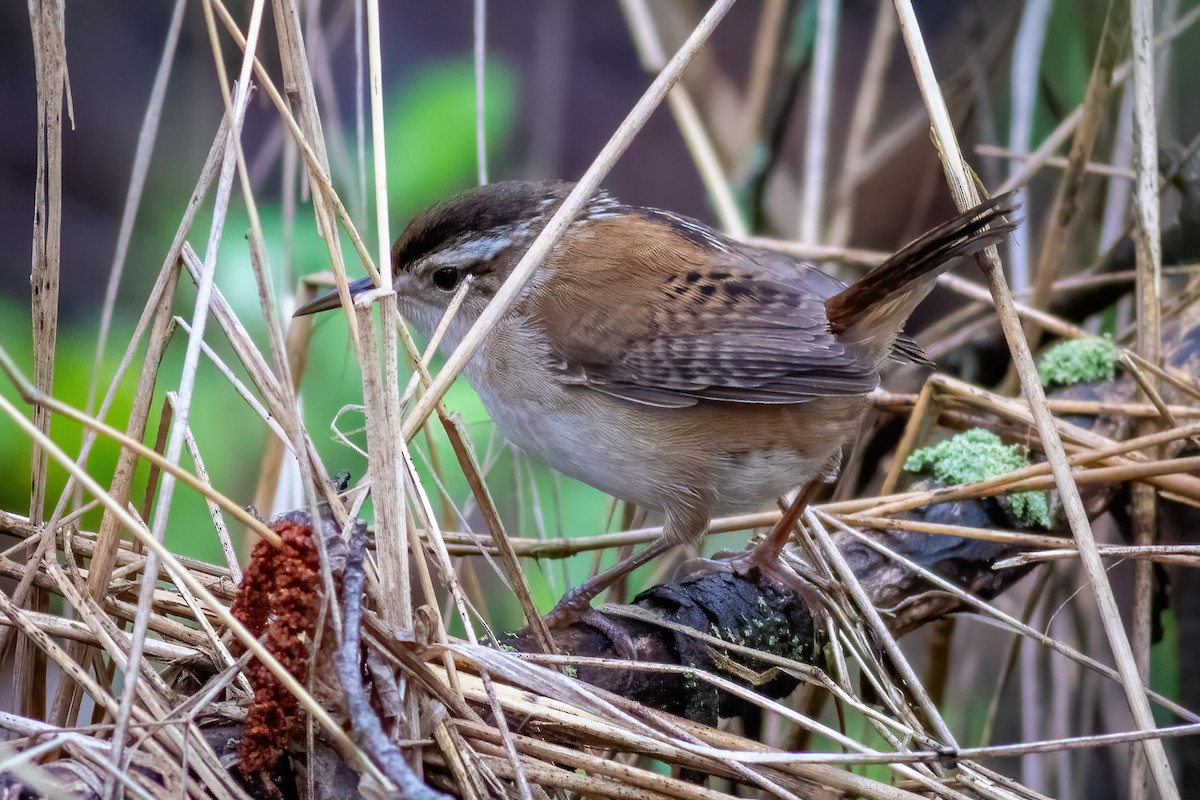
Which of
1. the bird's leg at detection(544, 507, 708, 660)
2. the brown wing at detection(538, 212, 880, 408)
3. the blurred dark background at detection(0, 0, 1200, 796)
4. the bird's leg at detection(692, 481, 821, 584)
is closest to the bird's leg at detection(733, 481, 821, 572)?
the bird's leg at detection(692, 481, 821, 584)

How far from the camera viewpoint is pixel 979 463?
261 centimetres

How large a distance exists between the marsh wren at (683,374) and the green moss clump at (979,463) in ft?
1.22

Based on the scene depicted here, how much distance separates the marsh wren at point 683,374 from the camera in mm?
2244

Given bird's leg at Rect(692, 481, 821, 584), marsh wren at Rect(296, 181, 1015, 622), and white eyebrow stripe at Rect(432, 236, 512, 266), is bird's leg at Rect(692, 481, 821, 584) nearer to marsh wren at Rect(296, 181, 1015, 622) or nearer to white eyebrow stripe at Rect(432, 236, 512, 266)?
marsh wren at Rect(296, 181, 1015, 622)

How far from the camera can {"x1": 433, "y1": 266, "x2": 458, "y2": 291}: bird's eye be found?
2607 mm

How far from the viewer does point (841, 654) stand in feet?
7.19

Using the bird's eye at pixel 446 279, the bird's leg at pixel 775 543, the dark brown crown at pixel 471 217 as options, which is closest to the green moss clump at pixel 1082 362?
the bird's leg at pixel 775 543

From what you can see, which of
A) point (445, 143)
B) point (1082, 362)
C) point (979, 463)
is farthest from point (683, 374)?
point (445, 143)

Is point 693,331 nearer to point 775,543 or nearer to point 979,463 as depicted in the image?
point 775,543

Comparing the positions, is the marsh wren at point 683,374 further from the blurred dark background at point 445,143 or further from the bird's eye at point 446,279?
the blurred dark background at point 445,143

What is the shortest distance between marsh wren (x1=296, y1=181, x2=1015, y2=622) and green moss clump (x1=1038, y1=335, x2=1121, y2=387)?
33.8 inches

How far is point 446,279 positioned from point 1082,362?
1811 mm

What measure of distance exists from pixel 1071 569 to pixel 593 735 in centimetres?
221

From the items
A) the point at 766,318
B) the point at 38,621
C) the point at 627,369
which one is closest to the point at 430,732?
the point at 38,621
